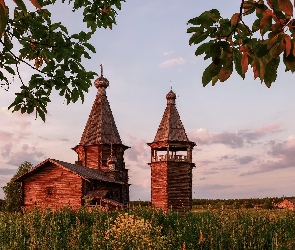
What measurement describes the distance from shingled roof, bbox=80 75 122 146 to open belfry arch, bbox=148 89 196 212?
5725 mm

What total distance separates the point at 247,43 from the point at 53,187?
30.2 m

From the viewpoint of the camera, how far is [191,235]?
10.8 m

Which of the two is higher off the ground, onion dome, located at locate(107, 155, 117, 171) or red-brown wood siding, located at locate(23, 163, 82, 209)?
onion dome, located at locate(107, 155, 117, 171)

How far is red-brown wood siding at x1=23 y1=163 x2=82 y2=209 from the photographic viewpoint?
99.8 feet

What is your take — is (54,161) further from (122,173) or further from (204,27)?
(204,27)

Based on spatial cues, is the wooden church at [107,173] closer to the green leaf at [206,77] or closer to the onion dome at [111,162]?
the onion dome at [111,162]

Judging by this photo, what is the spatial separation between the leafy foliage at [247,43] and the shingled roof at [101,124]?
35.6 metres

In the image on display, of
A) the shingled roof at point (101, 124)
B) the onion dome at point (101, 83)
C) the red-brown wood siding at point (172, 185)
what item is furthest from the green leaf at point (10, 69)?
the onion dome at point (101, 83)

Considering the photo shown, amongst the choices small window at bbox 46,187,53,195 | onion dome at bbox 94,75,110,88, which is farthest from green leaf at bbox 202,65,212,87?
onion dome at bbox 94,75,110,88

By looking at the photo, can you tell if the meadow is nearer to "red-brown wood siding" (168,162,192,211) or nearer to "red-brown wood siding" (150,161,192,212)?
"red-brown wood siding" (150,161,192,212)

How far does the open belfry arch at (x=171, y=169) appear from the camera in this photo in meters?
32.0

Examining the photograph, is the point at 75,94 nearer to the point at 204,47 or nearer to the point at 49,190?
the point at 204,47

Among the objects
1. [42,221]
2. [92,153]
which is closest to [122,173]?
[92,153]

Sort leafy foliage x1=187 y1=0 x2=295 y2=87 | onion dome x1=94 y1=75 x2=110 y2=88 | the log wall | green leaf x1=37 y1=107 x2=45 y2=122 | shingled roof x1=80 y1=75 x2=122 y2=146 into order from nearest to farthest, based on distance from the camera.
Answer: leafy foliage x1=187 y1=0 x2=295 y2=87
green leaf x1=37 y1=107 x2=45 y2=122
the log wall
shingled roof x1=80 y1=75 x2=122 y2=146
onion dome x1=94 y1=75 x2=110 y2=88
